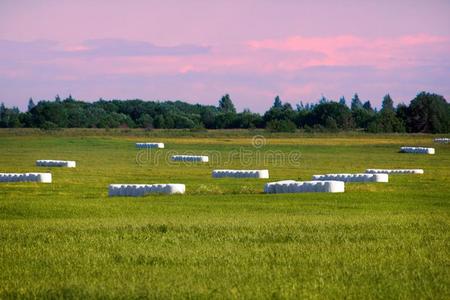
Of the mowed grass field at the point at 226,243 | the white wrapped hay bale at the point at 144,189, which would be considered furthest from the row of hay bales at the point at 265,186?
the mowed grass field at the point at 226,243

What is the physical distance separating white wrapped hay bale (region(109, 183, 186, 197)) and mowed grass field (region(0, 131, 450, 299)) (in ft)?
1.71

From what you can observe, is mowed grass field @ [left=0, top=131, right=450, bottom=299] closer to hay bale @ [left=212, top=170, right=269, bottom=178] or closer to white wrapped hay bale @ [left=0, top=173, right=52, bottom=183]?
white wrapped hay bale @ [left=0, top=173, right=52, bottom=183]

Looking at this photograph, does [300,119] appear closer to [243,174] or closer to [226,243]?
[243,174]

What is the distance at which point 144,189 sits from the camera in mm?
38156

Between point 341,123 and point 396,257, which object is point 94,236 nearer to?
point 396,257

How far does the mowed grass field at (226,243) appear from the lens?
15.4 metres

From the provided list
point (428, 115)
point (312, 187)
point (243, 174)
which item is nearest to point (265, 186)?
point (312, 187)

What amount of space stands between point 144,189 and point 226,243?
58.5 feet

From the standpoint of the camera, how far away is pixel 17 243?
833 inches

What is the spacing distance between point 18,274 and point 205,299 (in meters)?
4.37

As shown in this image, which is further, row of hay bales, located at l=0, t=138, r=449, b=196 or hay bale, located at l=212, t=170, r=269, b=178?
hay bale, located at l=212, t=170, r=269, b=178

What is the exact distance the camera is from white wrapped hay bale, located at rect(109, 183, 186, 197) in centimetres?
3802

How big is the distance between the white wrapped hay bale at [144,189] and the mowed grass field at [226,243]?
521 mm

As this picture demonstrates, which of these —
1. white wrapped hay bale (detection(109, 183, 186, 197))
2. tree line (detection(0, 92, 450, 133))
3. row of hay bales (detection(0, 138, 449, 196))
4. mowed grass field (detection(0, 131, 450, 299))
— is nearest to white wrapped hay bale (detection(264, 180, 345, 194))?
row of hay bales (detection(0, 138, 449, 196))
